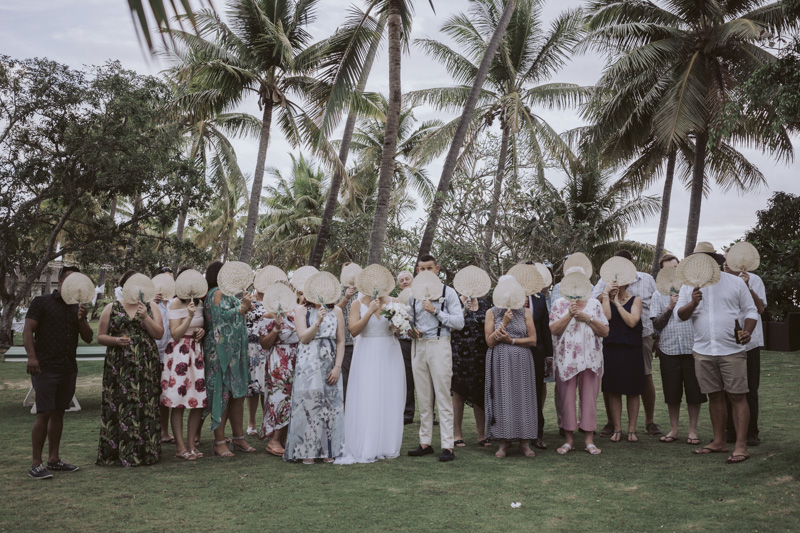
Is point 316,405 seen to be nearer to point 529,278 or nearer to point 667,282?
point 529,278

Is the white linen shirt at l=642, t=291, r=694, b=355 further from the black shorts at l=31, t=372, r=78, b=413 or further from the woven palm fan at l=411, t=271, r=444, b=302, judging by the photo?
the black shorts at l=31, t=372, r=78, b=413

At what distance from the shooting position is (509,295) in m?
6.64

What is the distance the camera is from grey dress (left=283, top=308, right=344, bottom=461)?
659 centimetres

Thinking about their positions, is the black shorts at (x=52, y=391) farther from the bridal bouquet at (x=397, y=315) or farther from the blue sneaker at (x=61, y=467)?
the bridal bouquet at (x=397, y=315)

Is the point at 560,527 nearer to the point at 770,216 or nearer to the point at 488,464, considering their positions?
the point at 488,464

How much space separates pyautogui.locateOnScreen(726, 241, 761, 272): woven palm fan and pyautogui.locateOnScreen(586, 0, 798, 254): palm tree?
1000 cm

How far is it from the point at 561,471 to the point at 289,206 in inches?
1325

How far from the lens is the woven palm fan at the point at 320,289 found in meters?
6.63

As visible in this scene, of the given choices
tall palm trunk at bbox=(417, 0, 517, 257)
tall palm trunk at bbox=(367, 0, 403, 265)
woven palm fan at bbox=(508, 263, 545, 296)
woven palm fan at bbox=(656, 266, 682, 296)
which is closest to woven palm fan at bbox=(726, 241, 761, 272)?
woven palm fan at bbox=(656, 266, 682, 296)

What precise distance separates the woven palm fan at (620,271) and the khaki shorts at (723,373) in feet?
3.50

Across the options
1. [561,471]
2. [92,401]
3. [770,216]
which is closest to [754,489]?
[561,471]

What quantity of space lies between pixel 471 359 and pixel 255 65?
13.2m

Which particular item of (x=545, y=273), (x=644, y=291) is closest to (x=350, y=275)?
(x=545, y=273)

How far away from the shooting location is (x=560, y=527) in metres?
4.57
